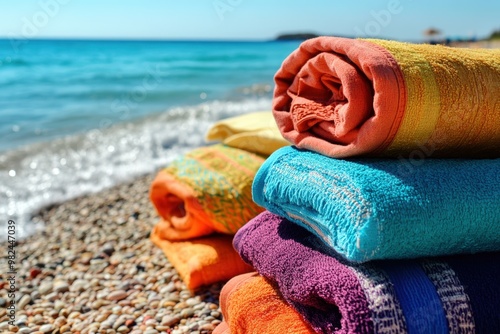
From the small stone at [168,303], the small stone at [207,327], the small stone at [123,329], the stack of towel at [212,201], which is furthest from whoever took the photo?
the stack of towel at [212,201]

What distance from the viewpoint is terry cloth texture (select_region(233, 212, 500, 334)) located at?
1.39m

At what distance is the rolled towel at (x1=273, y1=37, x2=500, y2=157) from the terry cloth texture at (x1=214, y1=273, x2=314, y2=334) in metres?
0.55

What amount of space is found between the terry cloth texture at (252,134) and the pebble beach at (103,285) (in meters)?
0.80

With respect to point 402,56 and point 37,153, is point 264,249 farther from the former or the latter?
point 37,153

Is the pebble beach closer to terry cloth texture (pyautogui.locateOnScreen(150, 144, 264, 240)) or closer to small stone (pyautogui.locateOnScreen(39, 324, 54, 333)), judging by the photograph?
small stone (pyautogui.locateOnScreen(39, 324, 54, 333))

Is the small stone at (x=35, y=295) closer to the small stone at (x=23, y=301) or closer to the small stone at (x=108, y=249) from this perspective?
the small stone at (x=23, y=301)

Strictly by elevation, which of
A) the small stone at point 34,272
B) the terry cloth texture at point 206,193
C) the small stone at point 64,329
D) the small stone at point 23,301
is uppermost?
the terry cloth texture at point 206,193

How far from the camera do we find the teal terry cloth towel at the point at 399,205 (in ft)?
4.58

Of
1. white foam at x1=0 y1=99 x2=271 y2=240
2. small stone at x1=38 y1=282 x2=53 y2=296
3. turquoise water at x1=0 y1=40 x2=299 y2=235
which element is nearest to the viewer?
small stone at x1=38 y1=282 x2=53 y2=296

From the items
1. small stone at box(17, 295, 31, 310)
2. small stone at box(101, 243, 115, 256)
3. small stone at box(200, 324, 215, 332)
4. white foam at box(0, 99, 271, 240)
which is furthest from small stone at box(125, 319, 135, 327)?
white foam at box(0, 99, 271, 240)

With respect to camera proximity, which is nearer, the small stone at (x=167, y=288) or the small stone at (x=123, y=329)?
the small stone at (x=123, y=329)

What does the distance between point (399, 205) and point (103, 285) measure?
2.09 m

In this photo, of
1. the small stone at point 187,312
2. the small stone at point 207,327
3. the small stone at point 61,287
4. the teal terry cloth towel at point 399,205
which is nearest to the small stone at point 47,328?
the small stone at point 61,287

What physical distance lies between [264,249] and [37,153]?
6058 mm
